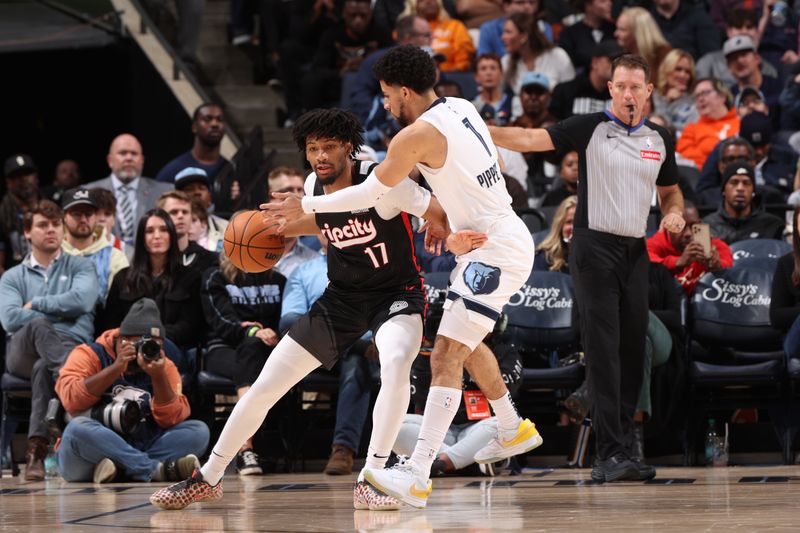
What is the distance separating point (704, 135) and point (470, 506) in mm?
6725

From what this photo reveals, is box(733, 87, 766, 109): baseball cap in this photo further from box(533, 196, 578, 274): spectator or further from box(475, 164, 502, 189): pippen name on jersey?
box(475, 164, 502, 189): pippen name on jersey

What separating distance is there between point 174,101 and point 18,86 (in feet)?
6.95

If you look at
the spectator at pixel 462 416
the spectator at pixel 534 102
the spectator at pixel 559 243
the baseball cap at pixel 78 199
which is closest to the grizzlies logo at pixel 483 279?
the spectator at pixel 462 416

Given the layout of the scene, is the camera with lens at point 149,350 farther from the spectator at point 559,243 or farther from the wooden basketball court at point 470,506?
the spectator at point 559,243

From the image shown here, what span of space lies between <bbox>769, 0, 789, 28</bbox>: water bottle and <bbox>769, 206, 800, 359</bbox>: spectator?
17.8 feet

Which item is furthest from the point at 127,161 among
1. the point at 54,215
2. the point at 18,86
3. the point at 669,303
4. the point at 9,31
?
the point at 669,303

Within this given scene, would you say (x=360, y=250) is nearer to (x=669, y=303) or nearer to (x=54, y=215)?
(x=669, y=303)

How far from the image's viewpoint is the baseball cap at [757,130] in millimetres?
10973

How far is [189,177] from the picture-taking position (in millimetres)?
10344

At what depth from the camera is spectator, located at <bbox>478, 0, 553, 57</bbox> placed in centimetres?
1289

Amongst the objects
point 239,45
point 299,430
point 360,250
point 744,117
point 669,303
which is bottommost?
point 299,430

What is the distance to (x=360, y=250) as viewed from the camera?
5605 mm

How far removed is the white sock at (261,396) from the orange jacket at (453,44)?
26.1 feet

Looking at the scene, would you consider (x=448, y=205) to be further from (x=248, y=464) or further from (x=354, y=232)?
(x=248, y=464)
